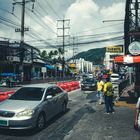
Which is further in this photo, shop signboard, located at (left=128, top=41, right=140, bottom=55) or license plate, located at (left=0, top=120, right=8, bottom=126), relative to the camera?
shop signboard, located at (left=128, top=41, right=140, bottom=55)

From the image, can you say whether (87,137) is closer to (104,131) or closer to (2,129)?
(104,131)

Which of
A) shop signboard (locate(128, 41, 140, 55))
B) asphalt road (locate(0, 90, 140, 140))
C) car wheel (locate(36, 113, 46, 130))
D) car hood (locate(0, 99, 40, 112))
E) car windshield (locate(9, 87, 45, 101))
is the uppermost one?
shop signboard (locate(128, 41, 140, 55))

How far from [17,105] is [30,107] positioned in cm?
50

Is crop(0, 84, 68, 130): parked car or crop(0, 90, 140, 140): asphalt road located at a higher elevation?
crop(0, 84, 68, 130): parked car

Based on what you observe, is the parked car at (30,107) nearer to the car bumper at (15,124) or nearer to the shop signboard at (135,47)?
the car bumper at (15,124)

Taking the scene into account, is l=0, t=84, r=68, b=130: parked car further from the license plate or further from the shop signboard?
the shop signboard

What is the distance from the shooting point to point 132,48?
15516 mm

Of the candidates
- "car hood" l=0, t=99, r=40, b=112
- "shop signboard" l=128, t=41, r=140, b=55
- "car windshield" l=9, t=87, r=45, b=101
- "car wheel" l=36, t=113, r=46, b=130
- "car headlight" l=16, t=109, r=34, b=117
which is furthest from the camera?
"shop signboard" l=128, t=41, r=140, b=55

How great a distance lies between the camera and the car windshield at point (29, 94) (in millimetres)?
10308

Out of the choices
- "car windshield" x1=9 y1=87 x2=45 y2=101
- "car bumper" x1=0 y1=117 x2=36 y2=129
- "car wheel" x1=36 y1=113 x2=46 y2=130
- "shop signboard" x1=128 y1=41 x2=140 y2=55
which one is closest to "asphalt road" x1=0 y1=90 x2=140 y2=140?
"car wheel" x1=36 y1=113 x2=46 y2=130

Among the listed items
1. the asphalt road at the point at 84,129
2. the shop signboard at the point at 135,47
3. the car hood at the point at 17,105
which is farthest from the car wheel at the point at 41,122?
the shop signboard at the point at 135,47

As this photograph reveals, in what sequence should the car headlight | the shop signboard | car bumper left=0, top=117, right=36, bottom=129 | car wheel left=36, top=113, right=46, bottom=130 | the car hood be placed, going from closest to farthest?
car bumper left=0, top=117, right=36, bottom=129 → the car headlight → the car hood → car wheel left=36, top=113, right=46, bottom=130 → the shop signboard

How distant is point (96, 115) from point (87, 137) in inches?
174

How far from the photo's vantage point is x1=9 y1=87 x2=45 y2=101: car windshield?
10.3 metres
